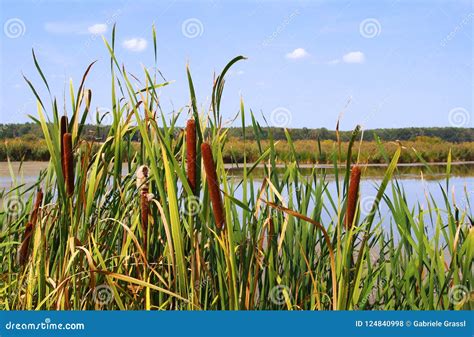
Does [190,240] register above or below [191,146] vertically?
below

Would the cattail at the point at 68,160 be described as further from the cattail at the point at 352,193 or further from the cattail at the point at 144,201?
the cattail at the point at 352,193

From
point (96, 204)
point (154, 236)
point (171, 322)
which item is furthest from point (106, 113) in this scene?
point (171, 322)

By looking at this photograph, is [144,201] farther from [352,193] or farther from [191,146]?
[352,193]

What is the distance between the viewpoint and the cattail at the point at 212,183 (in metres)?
1.72

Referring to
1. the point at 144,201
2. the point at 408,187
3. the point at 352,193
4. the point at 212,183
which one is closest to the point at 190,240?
the point at 144,201

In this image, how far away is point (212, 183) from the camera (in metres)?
1.76

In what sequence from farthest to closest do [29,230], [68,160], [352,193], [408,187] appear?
1. [408,187]
2. [29,230]
3. [68,160]
4. [352,193]

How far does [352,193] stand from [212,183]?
0.44m

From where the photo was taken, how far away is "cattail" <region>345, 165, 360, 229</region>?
172cm

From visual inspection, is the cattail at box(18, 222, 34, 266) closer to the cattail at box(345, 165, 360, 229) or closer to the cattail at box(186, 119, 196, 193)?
the cattail at box(186, 119, 196, 193)

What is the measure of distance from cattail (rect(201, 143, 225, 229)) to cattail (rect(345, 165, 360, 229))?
41 centimetres

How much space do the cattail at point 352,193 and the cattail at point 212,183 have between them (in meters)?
0.41

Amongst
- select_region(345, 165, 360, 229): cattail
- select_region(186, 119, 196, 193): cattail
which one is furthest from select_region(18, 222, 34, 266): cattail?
select_region(345, 165, 360, 229): cattail

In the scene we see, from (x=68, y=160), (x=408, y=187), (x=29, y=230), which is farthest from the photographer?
(x=408, y=187)
